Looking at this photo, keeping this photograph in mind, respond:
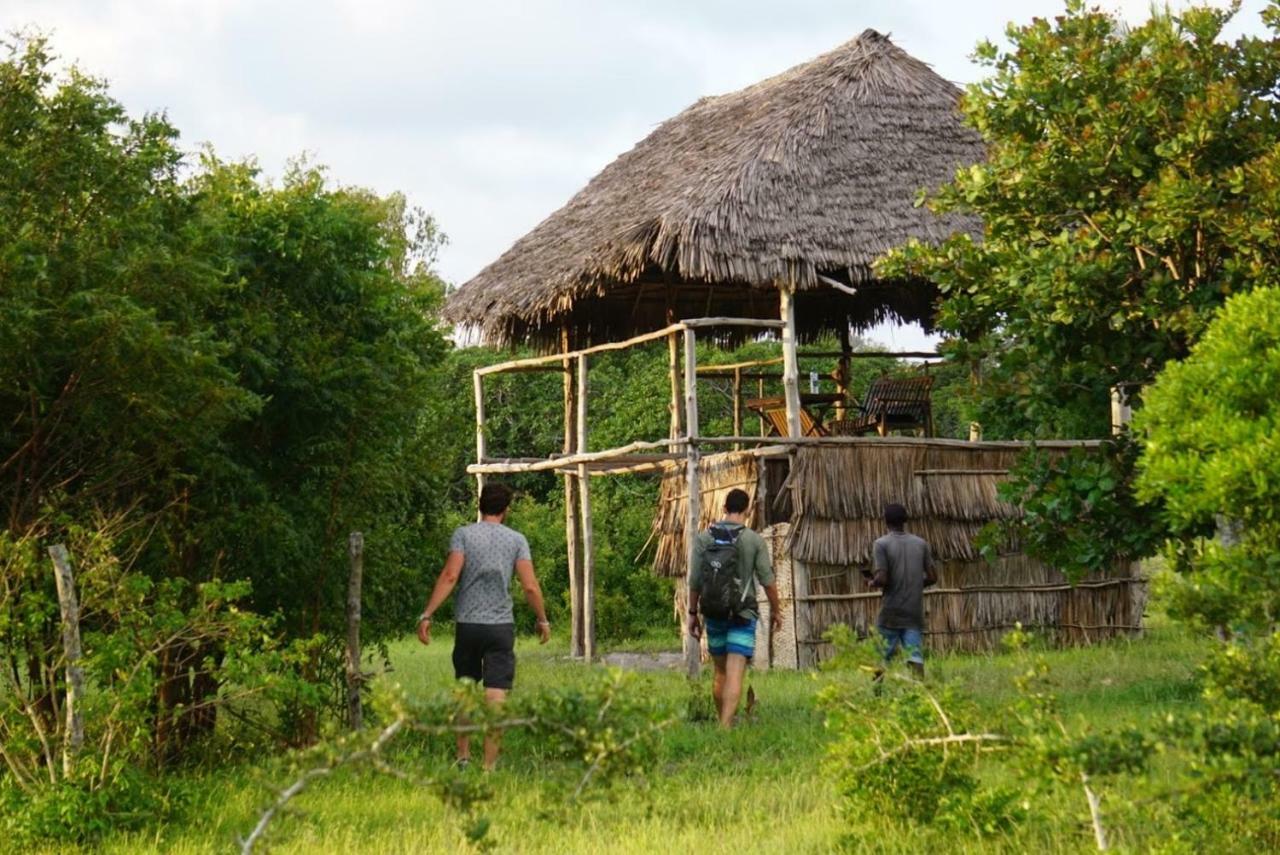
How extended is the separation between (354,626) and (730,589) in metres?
2.24

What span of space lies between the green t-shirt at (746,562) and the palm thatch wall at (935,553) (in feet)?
15.1

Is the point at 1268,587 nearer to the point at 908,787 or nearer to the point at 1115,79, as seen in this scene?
the point at 908,787

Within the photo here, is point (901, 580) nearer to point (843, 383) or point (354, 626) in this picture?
point (354, 626)

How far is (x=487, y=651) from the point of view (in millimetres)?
8688

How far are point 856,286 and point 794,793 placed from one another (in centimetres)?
1008

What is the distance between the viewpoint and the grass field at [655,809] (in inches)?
253

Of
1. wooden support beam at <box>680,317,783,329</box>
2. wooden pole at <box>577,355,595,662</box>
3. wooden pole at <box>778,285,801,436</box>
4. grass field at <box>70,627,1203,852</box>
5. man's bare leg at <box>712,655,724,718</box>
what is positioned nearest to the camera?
grass field at <box>70,627,1203,852</box>

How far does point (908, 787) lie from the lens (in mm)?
6609

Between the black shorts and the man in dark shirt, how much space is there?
127 inches

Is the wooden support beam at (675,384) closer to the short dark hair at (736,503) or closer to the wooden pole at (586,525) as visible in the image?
the wooden pole at (586,525)

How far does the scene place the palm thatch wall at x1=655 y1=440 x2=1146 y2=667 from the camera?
1505 centimetres

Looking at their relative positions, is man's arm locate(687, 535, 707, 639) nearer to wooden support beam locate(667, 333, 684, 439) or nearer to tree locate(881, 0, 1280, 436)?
tree locate(881, 0, 1280, 436)

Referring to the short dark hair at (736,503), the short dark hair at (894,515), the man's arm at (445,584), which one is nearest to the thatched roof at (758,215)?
the short dark hair at (894,515)

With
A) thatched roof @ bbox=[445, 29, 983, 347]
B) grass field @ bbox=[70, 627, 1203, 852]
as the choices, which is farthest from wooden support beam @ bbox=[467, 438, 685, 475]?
grass field @ bbox=[70, 627, 1203, 852]
